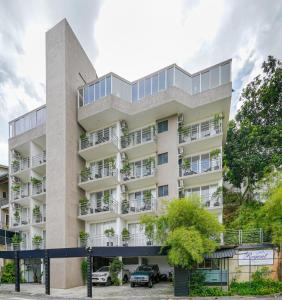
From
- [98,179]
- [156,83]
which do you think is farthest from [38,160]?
[156,83]

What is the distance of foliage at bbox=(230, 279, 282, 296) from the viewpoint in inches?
778

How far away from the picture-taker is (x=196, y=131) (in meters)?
28.8

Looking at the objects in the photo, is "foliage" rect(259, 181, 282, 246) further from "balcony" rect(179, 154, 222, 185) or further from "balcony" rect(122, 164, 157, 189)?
"balcony" rect(122, 164, 157, 189)

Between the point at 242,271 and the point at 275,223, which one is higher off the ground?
the point at 275,223

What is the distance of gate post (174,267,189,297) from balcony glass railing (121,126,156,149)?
12.2 meters

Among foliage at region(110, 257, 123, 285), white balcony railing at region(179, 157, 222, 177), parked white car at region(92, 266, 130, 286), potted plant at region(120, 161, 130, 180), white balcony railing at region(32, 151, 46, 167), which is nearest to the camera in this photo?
parked white car at region(92, 266, 130, 286)

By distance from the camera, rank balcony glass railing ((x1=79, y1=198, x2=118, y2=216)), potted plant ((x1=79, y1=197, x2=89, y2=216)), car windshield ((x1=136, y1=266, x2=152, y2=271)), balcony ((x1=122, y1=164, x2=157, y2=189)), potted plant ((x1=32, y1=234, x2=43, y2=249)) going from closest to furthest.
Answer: car windshield ((x1=136, y1=266, x2=152, y2=271)) < balcony ((x1=122, y1=164, x2=157, y2=189)) < balcony glass railing ((x1=79, y1=198, x2=118, y2=216)) < potted plant ((x1=79, y1=197, x2=89, y2=216)) < potted plant ((x1=32, y1=234, x2=43, y2=249))

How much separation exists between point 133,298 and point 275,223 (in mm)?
10214

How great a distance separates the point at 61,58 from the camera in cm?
3011

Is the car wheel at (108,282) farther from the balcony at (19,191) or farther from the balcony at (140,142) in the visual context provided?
the balcony at (19,191)

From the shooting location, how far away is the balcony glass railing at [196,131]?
28.0 m

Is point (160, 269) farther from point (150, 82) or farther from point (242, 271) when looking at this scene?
point (150, 82)

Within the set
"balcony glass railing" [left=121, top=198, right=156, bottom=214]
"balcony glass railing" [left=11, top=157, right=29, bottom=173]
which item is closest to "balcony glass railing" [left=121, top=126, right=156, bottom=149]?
"balcony glass railing" [left=121, top=198, right=156, bottom=214]

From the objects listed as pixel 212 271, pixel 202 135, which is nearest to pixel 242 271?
pixel 212 271
